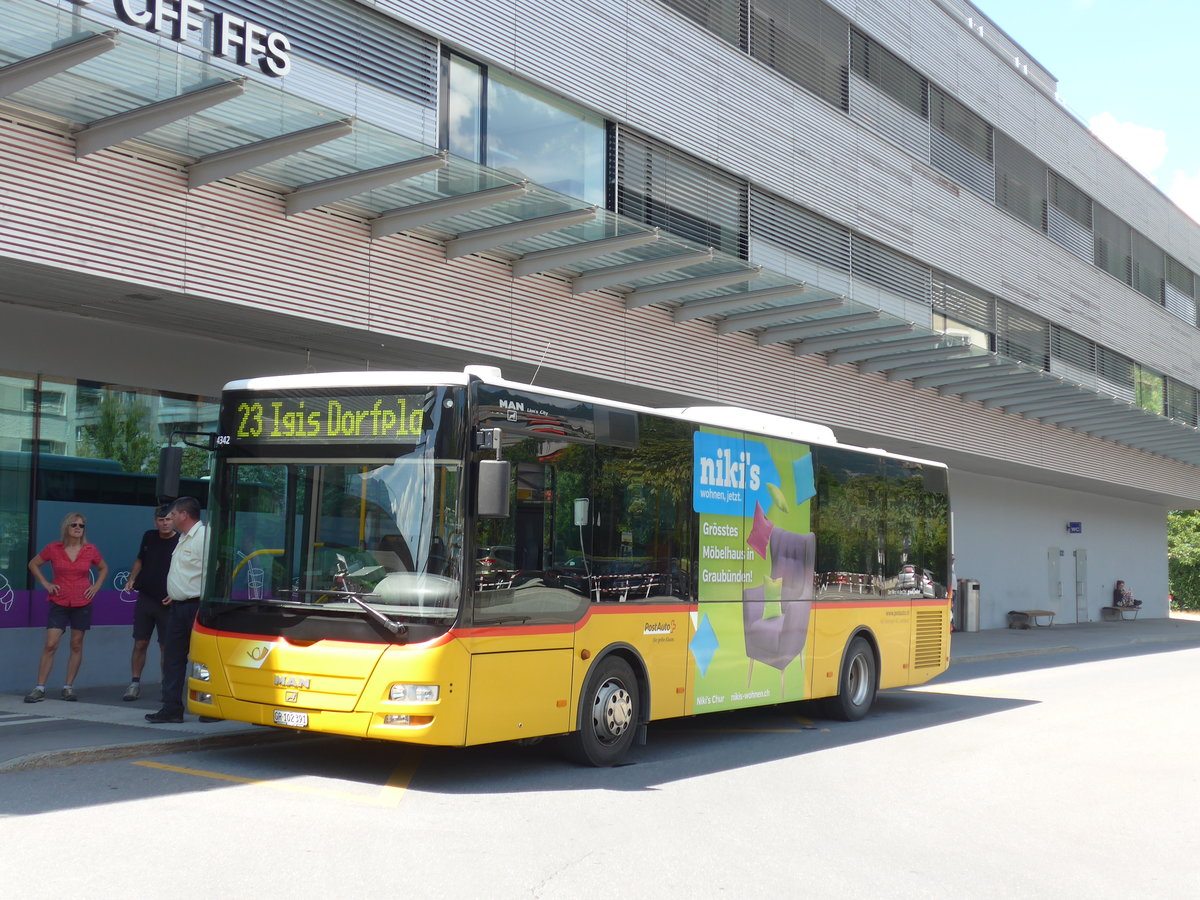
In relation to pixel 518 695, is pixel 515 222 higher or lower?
higher

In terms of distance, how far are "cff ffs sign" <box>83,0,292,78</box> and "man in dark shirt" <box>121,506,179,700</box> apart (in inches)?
168

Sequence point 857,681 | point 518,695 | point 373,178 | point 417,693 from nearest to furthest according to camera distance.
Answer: point 417,693 → point 518,695 → point 373,178 → point 857,681

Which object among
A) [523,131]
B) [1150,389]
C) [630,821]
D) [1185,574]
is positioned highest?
[523,131]

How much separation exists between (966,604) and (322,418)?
23.4 m

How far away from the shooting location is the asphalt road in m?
6.01

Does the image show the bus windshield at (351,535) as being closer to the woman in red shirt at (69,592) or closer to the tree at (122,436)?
the woman in red shirt at (69,592)

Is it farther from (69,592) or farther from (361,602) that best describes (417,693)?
(69,592)

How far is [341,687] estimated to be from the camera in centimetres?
820

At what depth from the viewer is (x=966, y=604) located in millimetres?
29172

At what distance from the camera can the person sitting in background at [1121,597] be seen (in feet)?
129

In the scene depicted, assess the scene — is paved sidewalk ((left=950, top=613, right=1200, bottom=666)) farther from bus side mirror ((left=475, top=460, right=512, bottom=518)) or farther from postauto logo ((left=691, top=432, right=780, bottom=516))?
bus side mirror ((left=475, top=460, right=512, bottom=518))

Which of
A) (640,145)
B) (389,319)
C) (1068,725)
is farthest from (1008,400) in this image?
(389,319)

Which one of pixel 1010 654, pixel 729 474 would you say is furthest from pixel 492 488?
pixel 1010 654

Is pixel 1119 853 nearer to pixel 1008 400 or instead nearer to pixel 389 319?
pixel 389 319
